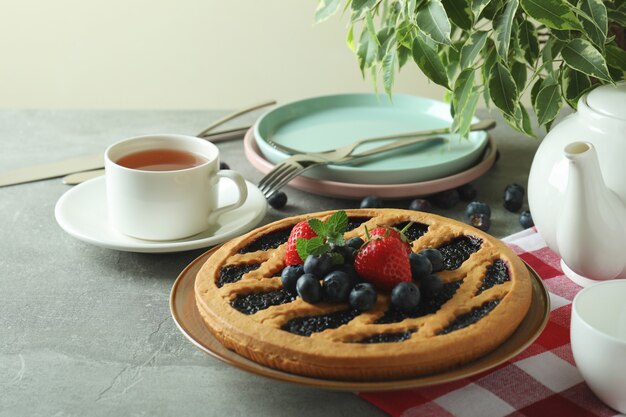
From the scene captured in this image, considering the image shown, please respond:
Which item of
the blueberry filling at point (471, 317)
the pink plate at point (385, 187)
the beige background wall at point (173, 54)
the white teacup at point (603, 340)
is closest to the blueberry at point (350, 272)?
the blueberry filling at point (471, 317)

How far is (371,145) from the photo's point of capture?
1.63 metres

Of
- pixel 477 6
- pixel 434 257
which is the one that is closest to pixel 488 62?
pixel 477 6

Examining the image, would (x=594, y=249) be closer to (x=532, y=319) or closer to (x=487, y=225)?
(x=532, y=319)

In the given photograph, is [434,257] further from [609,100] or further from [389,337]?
[609,100]

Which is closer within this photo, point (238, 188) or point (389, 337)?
point (389, 337)

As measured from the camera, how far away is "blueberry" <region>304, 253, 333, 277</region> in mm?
950

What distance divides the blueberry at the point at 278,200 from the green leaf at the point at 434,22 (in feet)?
1.48

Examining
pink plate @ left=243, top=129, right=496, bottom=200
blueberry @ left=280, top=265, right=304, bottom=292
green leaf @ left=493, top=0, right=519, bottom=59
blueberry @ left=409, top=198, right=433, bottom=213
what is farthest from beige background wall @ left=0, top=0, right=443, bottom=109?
blueberry @ left=280, top=265, right=304, bottom=292

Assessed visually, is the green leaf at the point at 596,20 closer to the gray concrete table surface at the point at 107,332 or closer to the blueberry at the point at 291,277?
the gray concrete table surface at the point at 107,332

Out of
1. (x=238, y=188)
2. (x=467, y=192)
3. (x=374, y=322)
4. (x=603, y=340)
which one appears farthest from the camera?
(x=467, y=192)

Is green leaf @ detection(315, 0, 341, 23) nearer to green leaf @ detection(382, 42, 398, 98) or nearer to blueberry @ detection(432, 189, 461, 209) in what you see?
green leaf @ detection(382, 42, 398, 98)

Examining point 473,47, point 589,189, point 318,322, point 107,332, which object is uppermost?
point 473,47

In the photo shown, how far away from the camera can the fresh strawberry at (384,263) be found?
938 mm

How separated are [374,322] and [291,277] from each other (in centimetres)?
13
